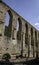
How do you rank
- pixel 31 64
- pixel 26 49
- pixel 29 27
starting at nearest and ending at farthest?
1. pixel 31 64
2. pixel 26 49
3. pixel 29 27

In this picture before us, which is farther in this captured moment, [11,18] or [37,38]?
[37,38]

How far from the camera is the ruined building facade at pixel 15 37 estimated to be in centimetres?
1194

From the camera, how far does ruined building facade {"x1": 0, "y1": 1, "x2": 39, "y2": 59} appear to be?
1194 cm

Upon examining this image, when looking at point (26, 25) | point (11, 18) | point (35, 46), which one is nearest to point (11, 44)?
point (11, 18)

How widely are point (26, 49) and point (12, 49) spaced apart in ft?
11.2

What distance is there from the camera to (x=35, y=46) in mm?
18672

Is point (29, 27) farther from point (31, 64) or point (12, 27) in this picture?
point (31, 64)

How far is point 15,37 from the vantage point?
13375mm

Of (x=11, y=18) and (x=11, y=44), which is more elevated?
(x=11, y=18)

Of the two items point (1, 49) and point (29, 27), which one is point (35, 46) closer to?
point (29, 27)

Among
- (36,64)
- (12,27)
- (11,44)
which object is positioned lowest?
(36,64)

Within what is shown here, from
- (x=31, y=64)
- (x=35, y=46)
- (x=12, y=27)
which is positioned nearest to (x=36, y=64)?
(x=31, y=64)

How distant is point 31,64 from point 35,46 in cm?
1078

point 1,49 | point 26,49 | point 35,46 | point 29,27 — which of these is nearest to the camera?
point 1,49
